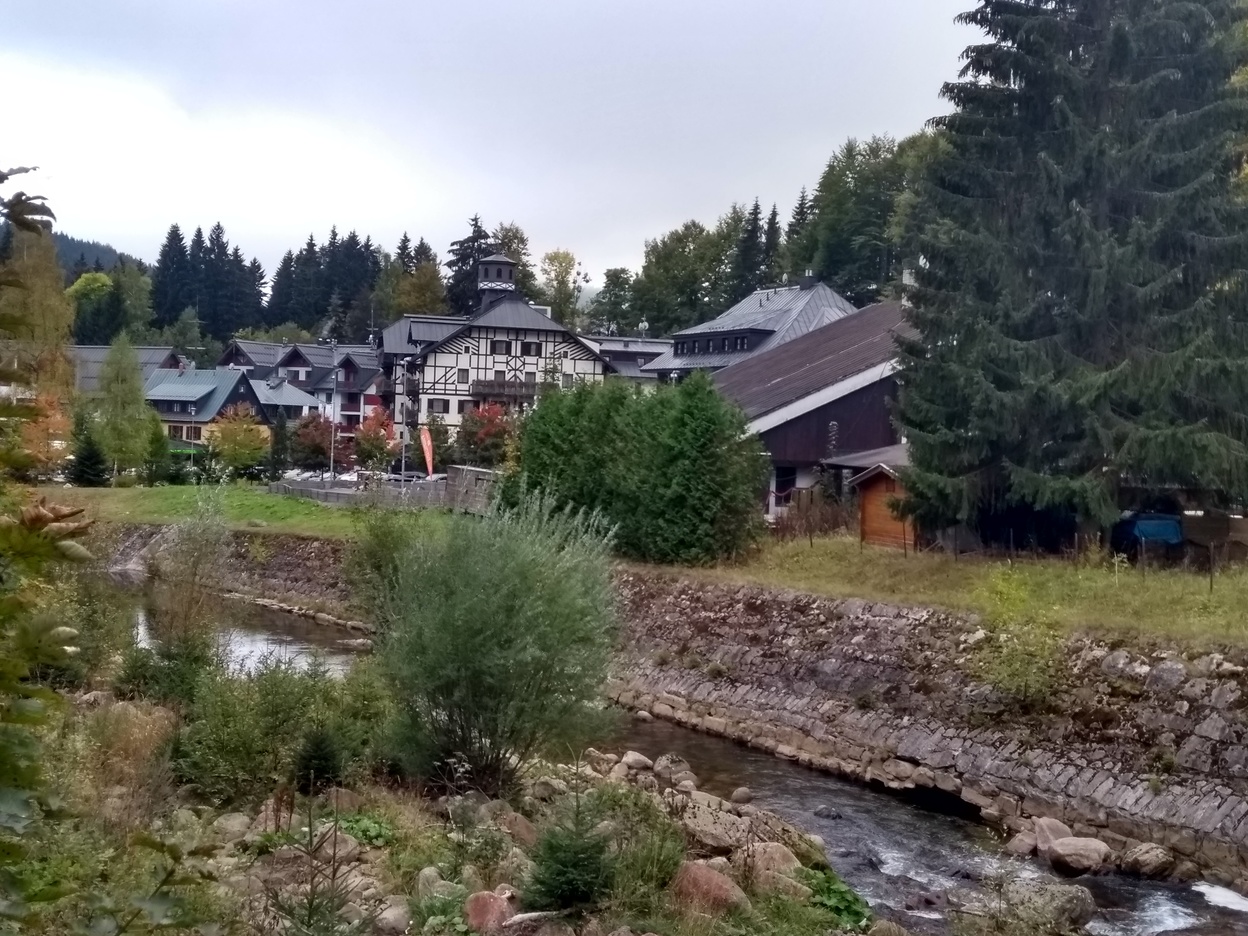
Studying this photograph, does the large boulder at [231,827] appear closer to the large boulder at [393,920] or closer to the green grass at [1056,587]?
the large boulder at [393,920]

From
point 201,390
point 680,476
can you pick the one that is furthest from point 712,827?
point 201,390

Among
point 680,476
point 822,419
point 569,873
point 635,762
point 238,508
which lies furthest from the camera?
point 238,508

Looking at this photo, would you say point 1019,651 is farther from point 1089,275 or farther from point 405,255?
point 405,255

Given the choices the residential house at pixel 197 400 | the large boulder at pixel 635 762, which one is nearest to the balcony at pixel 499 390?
the residential house at pixel 197 400

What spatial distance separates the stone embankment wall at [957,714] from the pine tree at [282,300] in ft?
339

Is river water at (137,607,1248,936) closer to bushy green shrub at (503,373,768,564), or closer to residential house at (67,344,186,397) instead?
bushy green shrub at (503,373,768,564)

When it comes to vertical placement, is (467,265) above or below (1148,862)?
above

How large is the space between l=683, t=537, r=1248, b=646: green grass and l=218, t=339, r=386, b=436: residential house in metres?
47.9

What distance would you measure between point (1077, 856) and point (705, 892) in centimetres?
620

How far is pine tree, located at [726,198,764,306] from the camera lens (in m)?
86.0

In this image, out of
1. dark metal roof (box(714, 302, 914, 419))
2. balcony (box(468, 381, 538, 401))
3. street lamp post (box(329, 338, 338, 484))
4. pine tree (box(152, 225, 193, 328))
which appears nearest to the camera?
dark metal roof (box(714, 302, 914, 419))

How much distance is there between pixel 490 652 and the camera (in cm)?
1331

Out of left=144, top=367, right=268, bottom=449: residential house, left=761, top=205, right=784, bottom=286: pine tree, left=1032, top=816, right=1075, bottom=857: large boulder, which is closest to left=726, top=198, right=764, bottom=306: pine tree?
left=761, top=205, right=784, bottom=286: pine tree

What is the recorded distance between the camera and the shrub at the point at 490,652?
13398 mm
